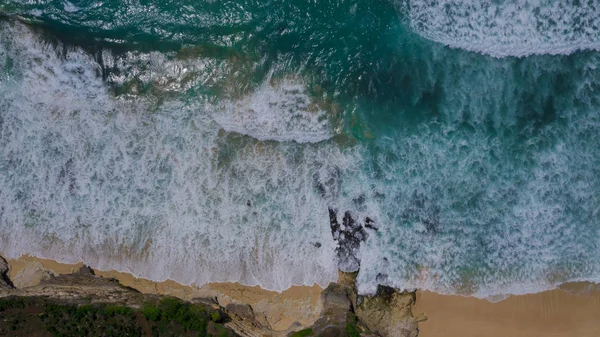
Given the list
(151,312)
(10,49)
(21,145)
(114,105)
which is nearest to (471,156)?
(151,312)

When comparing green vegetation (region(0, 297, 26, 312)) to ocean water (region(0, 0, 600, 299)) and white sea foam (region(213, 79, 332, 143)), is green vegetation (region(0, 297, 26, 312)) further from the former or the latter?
white sea foam (region(213, 79, 332, 143))

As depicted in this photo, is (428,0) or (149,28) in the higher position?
(428,0)

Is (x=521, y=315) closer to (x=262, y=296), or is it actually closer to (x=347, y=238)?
(x=347, y=238)

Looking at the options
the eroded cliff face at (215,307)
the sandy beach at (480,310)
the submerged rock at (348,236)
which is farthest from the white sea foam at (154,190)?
the eroded cliff face at (215,307)

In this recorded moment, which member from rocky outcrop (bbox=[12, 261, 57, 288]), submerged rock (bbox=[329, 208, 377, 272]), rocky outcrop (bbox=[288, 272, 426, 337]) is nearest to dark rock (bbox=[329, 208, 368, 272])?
submerged rock (bbox=[329, 208, 377, 272])

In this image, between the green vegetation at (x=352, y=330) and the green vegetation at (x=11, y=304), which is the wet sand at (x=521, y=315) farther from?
the green vegetation at (x=11, y=304)

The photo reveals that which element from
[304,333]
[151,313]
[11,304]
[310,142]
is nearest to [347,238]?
[304,333]

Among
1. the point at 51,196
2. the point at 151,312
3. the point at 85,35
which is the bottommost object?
the point at 151,312

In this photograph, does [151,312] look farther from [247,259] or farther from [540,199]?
[540,199]
